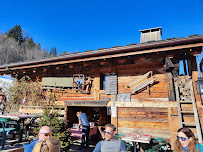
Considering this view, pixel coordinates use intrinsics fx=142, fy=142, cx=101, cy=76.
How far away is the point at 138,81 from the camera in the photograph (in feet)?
24.2

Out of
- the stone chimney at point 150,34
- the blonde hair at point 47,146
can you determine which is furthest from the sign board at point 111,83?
the stone chimney at point 150,34

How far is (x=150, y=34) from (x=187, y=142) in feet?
40.4

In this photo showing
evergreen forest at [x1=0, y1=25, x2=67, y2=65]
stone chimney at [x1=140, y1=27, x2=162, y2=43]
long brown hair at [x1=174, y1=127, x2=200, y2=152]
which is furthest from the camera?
evergreen forest at [x1=0, y1=25, x2=67, y2=65]

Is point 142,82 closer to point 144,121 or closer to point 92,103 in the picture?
point 144,121

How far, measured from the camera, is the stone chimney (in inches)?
509

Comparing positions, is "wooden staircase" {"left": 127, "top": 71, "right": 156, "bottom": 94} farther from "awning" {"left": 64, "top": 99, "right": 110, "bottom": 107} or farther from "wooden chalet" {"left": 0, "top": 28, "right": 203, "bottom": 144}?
"awning" {"left": 64, "top": 99, "right": 110, "bottom": 107}

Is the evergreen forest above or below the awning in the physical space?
above

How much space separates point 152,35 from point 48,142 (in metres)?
13.3

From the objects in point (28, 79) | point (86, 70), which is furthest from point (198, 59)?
point (28, 79)

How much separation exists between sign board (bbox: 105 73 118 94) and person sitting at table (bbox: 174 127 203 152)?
5.39 meters

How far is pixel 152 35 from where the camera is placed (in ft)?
43.0

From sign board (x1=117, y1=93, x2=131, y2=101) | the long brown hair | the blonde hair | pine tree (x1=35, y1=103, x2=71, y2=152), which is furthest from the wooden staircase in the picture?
the blonde hair

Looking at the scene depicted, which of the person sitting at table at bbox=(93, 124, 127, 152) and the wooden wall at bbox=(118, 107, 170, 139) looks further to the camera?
the wooden wall at bbox=(118, 107, 170, 139)

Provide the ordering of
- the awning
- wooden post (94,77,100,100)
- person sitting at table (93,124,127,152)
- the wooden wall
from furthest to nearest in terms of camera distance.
→ wooden post (94,77,100,100) < the awning < the wooden wall < person sitting at table (93,124,127,152)
